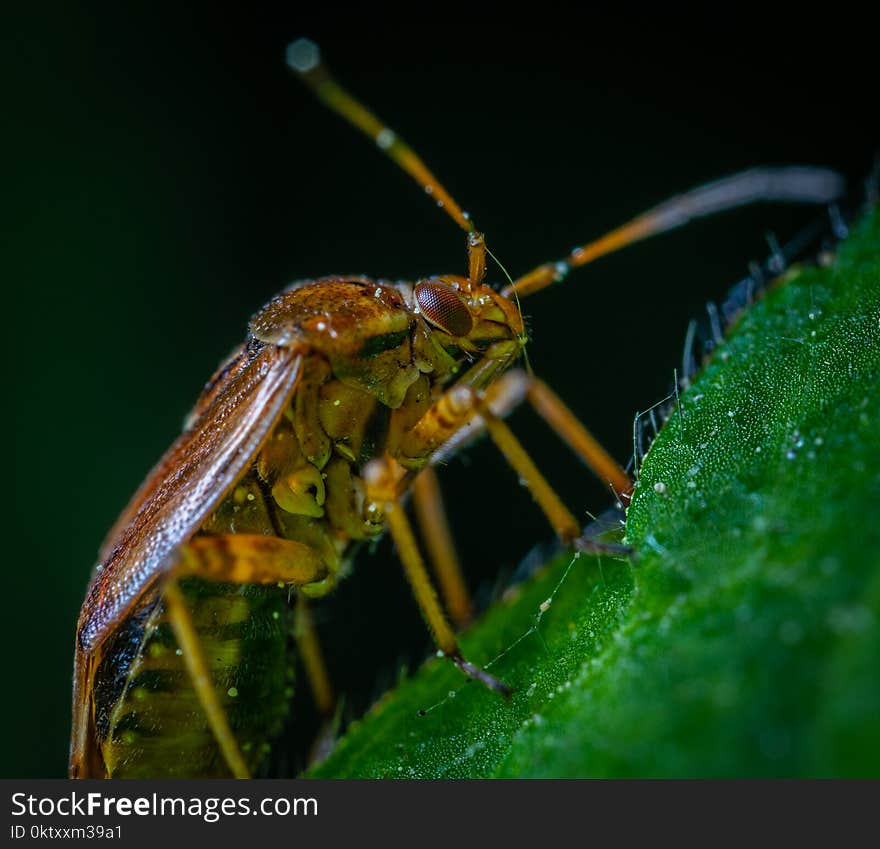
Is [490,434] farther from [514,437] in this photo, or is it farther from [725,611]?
[725,611]

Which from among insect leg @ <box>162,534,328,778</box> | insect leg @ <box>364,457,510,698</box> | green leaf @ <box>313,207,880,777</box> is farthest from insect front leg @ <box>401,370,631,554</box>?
insect leg @ <box>162,534,328,778</box>

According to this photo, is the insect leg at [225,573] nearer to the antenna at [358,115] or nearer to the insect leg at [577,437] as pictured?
the insect leg at [577,437]

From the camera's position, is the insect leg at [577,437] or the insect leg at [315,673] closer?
the insect leg at [577,437]

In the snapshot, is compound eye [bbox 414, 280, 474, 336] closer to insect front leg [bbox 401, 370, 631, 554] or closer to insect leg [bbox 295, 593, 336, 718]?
insect front leg [bbox 401, 370, 631, 554]

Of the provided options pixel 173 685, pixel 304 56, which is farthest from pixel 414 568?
pixel 304 56

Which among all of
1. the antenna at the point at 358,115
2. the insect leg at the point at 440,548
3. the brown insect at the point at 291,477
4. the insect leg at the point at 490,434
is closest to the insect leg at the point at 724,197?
the brown insect at the point at 291,477

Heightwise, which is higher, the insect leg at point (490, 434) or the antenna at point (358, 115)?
the antenna at point (358, 115)
